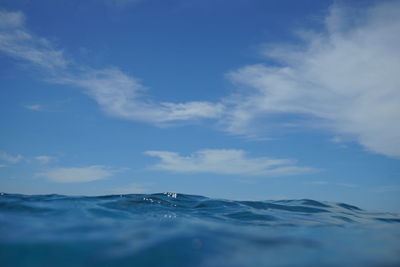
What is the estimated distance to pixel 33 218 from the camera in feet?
26.5

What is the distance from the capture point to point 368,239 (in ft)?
24.9

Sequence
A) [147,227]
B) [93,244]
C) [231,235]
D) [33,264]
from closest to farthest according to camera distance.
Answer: [33,264] → [93,244] → [231,235] → [147,227]

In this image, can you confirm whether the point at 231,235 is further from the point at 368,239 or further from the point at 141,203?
the point at 141,203

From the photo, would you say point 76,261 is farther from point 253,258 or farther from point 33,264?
point 253,258

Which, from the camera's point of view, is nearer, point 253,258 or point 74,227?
point 253,258

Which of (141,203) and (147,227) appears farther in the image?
(141,203)

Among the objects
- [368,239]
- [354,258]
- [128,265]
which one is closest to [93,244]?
[128,265]

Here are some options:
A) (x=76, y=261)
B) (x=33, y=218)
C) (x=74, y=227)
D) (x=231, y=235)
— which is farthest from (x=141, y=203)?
(x=76, y=261)

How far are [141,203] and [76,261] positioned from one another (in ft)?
26.3

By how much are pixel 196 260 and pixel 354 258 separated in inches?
122

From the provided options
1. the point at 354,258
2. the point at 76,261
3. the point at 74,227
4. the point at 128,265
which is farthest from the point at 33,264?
the point at 354,258

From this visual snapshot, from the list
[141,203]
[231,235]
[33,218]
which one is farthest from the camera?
[141,203]

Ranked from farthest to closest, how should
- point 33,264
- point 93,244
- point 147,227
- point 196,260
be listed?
1. point 147,227
2. point 93,244
3. point 196,260
4. point 33,264

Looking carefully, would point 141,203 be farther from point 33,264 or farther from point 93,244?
point 33,264
